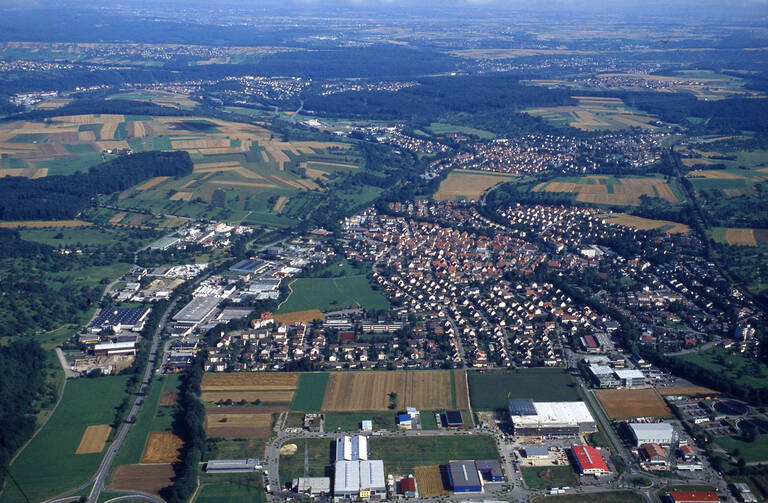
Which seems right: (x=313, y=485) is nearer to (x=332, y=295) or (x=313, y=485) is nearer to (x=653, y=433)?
(x=653, y=433)

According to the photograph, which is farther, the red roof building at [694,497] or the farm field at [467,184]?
the farm field at [467,184]

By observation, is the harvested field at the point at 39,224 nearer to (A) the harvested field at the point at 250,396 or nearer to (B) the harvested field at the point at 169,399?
(B) the harvested field at the point at 169,399

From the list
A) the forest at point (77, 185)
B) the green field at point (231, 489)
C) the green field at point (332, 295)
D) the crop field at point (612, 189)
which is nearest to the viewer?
the green field at point (231, 489)

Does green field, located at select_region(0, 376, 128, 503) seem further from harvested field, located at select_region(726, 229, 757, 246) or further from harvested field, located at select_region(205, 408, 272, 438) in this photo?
harvested field, located at select_region(726, 229, 757, 246)

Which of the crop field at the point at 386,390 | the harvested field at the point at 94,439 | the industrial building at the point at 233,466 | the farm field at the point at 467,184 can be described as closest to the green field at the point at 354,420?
the crop field at the point at 386,390

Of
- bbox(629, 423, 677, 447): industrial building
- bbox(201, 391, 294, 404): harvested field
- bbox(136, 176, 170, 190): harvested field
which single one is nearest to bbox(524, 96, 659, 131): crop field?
bbox(136, 176, 170, 190): harvested field

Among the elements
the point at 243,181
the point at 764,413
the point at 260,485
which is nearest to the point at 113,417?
the point at 260,485
